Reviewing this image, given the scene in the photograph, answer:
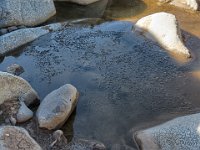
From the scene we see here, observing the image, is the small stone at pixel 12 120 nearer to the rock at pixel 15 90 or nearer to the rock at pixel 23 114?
the rock at pixel 23 114

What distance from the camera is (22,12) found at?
8688mm

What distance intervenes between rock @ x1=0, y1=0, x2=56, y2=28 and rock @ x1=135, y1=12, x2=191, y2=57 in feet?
7.59

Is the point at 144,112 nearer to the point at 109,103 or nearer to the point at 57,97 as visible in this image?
the point at 109,103

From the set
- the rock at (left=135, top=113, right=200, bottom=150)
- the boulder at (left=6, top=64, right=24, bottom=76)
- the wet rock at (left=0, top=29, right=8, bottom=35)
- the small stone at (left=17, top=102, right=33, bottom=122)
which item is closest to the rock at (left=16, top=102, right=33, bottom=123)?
the small stone at (left=17, top=102, right=33, bottom=122)

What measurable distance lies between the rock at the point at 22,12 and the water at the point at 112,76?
781 millimetres

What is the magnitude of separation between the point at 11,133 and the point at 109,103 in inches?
78.8

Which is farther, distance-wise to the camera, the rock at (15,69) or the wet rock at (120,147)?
the rock at (15,69)

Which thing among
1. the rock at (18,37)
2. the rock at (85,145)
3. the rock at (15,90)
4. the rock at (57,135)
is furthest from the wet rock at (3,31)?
the rock at (85,145)

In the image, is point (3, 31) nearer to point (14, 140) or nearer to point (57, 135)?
point (57, 135)

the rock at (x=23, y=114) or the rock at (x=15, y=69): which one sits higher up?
the rock at (x=23, y=114)

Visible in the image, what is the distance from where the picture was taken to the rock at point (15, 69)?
700 cm

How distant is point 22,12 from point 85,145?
444 cm

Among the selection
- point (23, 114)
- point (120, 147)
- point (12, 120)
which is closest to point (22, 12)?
point (23, 114)

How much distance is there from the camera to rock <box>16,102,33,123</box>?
5.70 metres
